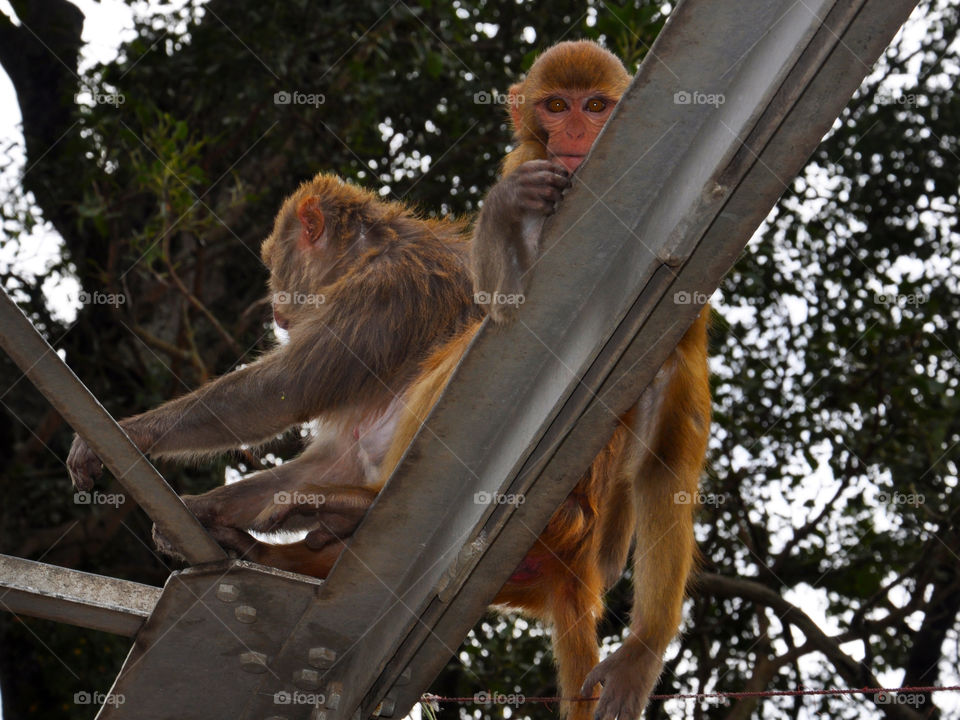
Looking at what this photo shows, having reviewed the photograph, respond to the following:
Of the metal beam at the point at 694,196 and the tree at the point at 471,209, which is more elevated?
the tree at the point at 471,209

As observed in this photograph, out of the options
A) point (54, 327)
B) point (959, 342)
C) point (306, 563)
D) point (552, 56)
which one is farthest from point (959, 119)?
point (54, 327)

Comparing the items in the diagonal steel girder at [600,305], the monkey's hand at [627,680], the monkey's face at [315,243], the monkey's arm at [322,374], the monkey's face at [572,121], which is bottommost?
the monkey's hand at [627,680]

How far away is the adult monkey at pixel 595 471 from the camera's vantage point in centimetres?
272

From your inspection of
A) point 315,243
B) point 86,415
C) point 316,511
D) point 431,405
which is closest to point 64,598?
point 86,415

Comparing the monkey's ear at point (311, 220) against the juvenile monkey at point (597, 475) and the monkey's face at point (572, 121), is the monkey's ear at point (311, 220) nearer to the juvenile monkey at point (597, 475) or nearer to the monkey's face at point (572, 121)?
the juvenile monkey at point (597, 475)

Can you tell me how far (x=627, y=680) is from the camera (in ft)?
9.66

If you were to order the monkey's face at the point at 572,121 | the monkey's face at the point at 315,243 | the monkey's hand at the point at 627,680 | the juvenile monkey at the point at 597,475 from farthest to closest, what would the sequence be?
the monkey's face at the point at 315,243 → the monkey's face at the point at 572,121 → the monkey's hand at the point at 627,680 → the juvenile monkey at the point at 597,475

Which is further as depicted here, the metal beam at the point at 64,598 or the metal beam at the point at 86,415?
the metal beam at the point at 64,598

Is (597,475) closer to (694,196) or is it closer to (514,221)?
(514,221)

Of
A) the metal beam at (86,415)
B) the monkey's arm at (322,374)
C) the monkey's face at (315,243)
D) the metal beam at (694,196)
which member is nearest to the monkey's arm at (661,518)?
the metal beam at (694,196)

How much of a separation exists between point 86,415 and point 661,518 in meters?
1.47

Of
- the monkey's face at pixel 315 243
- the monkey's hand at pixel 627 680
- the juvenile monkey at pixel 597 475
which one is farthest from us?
the monkey's face at pixel 315 243

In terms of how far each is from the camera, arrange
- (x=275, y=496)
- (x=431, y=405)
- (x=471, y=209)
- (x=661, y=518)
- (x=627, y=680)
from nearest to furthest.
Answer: (x=627, y=680), (x=661, y=518), (x=431, y=405), (x=275, y=496), (x=471, y=209)

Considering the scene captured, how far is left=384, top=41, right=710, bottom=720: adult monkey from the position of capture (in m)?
2.72
